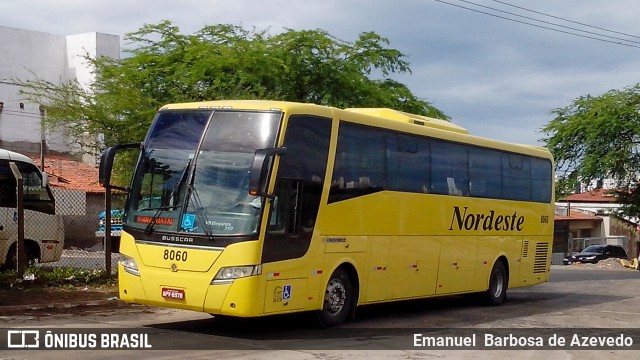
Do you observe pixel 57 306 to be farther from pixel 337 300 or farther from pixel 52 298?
pixel 337 300

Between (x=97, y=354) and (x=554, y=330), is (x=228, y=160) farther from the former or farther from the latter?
(x=554, y=330)

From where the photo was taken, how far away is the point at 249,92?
21234mm

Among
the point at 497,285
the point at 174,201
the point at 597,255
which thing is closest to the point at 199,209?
the point at 174,201

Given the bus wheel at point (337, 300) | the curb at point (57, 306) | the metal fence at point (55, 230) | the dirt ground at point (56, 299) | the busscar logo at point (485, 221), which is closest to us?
the bus wheel at point (337, 300)

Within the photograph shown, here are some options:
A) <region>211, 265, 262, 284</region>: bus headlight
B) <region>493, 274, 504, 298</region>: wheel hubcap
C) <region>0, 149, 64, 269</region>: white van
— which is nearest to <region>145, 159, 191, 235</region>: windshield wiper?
<region>211, 265, 262, 284</region>: bus headlight

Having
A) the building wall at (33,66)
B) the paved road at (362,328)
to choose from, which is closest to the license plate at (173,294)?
the paved road at (362,328)

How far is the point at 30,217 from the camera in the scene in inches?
816

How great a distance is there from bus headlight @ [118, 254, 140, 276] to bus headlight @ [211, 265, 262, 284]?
4.41ft

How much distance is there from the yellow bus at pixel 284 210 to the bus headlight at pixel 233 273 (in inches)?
0.6

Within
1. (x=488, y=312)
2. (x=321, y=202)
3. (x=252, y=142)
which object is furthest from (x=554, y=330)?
(x=252, y=142)

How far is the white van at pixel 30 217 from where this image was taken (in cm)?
1967

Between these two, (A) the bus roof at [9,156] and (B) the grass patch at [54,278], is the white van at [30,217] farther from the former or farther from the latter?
(B) the grass patch at [54,278]

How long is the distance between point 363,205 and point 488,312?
4802 mm

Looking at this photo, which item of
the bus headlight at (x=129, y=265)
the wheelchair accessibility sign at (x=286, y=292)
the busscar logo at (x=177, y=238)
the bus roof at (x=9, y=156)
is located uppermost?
the bus roof at (x=9, y=156)
